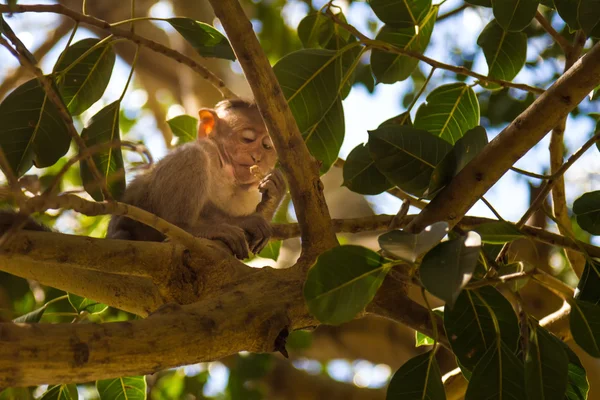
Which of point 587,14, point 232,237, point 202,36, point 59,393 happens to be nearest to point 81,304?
point 59,393

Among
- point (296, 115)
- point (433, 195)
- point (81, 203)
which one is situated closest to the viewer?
point (81, 203)

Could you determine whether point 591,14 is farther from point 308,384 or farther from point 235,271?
point 308,384

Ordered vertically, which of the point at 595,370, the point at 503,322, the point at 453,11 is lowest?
the point at 503,322

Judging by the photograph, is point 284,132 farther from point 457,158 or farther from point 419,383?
point 419,383

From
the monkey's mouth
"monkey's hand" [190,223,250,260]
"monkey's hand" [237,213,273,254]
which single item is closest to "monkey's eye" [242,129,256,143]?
the monkey's mouth

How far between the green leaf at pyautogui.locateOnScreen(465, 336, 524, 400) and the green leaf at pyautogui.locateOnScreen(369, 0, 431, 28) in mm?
1358

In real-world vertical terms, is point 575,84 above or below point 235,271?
above

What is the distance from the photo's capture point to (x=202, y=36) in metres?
2.64

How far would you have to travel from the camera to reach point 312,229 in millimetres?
2223

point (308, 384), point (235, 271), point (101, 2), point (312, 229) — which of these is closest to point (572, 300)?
point (312, 229)

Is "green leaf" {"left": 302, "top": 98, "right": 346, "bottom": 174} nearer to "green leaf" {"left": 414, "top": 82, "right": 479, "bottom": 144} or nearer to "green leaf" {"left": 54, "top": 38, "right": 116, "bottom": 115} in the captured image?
"green leaf" {"left": 414, "top": 82, "right": 479, "bottom": 144}

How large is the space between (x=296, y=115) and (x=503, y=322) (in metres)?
1.11

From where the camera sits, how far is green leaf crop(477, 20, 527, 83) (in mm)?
2852

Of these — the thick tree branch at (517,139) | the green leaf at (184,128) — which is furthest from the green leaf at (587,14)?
the green leaf at (184,128)
